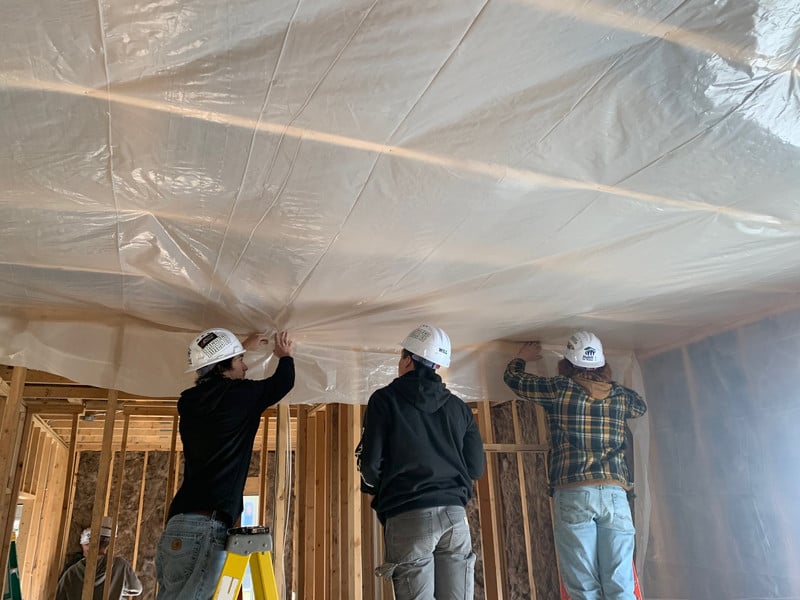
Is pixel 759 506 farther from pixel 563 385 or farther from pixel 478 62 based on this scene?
pixel 478 62

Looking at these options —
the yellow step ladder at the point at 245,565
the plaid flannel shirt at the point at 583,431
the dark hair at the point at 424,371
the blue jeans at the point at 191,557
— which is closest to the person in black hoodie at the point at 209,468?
the blue jeans at the point at 191,557

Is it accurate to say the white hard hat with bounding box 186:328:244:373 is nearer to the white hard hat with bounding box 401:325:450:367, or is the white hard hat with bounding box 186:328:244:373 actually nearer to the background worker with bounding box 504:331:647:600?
the white hard hat with bounding box 401:325:450:367

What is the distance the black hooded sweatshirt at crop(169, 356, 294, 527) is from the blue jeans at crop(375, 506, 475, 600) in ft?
2.13

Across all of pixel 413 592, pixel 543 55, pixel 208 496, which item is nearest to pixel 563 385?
pixel 413 592

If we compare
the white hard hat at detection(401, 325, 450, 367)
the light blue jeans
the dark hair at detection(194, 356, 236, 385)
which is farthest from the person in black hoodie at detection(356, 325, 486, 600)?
the light blue jeans

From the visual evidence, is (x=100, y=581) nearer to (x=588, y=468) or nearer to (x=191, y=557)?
(x=191, y=557)

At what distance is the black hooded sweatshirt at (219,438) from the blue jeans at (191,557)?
2.1 inches

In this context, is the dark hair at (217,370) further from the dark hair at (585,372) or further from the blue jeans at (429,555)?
the dark hair at (585,372)

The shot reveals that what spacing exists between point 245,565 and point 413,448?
72 cm

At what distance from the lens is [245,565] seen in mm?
2059

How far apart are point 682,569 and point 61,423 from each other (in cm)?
645

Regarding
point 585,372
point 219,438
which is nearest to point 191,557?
point 219,438

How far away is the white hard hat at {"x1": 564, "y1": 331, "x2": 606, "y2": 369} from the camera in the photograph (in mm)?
3291

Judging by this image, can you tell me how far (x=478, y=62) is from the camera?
1.34 meters
